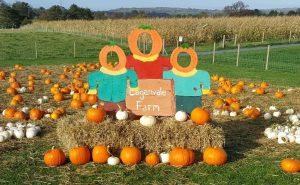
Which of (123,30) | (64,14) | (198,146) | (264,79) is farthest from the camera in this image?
(64,14)

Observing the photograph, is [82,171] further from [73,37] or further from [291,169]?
[73,37]

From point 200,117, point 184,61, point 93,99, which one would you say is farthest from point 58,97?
point 184,61

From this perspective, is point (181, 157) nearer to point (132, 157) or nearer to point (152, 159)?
point (152, 159)

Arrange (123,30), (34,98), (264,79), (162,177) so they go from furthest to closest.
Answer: (123,30), (264,79), (34,98), (162,177)

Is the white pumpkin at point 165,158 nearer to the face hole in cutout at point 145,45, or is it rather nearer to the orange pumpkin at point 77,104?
the orange pumpkin at point 77,104

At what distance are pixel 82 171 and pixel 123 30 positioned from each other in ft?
131

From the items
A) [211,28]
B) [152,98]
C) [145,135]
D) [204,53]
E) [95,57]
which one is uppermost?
[211,28]

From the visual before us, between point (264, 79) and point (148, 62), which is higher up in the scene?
point (148, 62)

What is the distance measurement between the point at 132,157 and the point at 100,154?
0.54 m

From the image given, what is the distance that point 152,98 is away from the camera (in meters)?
8.10

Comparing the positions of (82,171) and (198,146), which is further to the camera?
(198,146)

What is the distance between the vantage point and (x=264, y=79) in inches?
742

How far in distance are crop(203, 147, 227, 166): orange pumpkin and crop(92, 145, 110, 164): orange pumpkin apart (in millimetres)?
1620

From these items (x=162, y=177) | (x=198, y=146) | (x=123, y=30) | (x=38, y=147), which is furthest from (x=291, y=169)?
(x=123, y=30)
